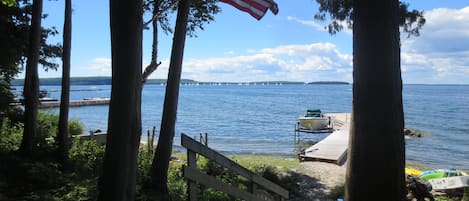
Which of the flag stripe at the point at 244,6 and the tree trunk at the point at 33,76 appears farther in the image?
the tree trunk at the point at 33,76

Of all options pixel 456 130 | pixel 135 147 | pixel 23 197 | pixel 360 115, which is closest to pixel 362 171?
pixel 360 115

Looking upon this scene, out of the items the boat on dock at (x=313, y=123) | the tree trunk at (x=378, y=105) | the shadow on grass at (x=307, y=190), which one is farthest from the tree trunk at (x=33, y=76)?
the boat on dock at (x=313, y=123)

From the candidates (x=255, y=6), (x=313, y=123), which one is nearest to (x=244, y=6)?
(x=255, y=6)

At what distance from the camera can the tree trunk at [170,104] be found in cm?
773

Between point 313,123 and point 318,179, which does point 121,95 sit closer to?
point 318,179

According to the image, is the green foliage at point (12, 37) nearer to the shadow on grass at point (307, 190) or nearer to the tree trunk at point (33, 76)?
the tree trunk at point (33, 76)

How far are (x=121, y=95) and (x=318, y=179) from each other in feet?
39.2

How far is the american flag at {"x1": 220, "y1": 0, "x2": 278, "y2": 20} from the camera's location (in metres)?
6.12

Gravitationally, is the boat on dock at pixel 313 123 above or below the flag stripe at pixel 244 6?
below

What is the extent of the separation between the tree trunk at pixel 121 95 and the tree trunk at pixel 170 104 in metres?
3.27

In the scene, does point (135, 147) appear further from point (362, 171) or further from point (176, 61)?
point (176, 61)

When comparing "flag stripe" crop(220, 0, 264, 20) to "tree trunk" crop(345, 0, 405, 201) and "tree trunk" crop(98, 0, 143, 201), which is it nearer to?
"tree trunk" crop(98, 0, 143, 201)

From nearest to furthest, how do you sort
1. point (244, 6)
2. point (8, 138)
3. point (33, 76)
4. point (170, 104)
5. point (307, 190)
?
point (244, 6) < point (170, 104) < point (33, 76) < point (8, 138) < point (307, 190)

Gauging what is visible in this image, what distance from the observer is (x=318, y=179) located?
15.1 m
